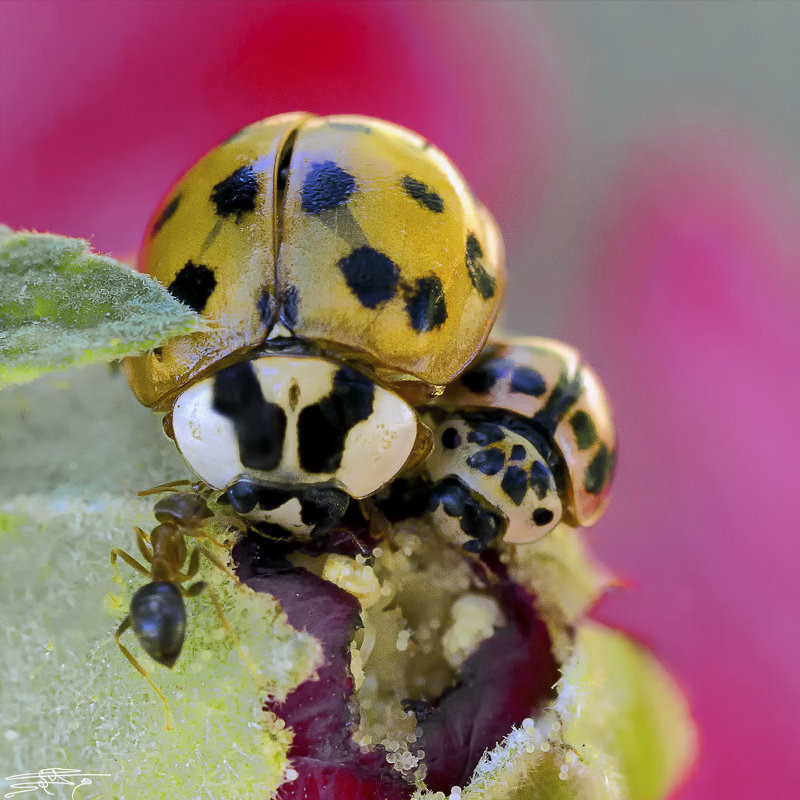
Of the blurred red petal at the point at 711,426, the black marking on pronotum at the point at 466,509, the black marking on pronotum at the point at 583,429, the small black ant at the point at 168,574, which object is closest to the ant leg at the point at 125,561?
the small black ant at the point at 168,574

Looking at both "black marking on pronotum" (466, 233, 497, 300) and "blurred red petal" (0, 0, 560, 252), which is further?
"blurred red petal" (0, 0, 560, 252)

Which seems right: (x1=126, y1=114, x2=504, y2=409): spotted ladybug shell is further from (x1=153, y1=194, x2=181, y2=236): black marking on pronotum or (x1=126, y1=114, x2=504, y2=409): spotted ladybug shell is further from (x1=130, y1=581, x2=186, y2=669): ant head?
(x1=130, y1=581, x2=186, y2=669): ant head

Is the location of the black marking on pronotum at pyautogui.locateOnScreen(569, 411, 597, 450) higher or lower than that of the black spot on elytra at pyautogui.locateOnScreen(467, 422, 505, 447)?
higher

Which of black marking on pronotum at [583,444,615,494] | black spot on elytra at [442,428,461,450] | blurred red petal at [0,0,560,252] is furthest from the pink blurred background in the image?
black spot on elytra at [442,428,461,450]

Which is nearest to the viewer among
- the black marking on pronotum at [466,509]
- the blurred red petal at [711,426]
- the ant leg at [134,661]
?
the ant leg at [134,661]

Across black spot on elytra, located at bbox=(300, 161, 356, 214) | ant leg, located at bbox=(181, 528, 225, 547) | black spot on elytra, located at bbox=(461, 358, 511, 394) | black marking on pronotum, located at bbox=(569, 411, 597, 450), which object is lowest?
ant leg, located at bbox=(181, 528, 225, 547)

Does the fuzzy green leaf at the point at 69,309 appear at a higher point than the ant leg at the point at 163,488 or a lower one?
higher

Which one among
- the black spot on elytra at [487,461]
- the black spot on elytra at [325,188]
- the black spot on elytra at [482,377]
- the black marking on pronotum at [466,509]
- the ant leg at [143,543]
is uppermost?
the black spot on elytra at [325,188]

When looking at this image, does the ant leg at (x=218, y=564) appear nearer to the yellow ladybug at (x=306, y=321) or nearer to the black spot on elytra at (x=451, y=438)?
the yellow ladybug at (x=306, y=321)

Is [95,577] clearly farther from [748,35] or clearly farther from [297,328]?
[748,35]
